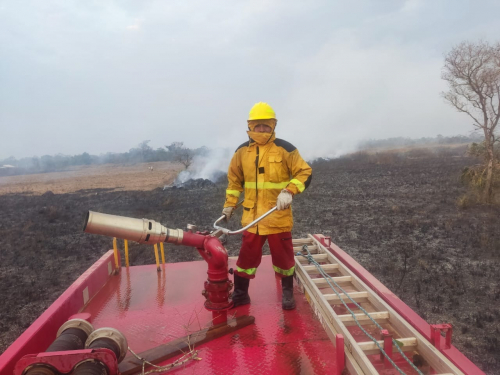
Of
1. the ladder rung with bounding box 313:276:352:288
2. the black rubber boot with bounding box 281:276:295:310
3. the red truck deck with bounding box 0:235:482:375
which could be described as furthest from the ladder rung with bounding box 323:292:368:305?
the black rubber boot with bounding box 281:276:295:310

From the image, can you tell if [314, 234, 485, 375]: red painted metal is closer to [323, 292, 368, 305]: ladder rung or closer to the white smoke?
[323, 292, 368, 305]: ladder rung

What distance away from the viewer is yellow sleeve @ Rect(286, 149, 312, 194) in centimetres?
320

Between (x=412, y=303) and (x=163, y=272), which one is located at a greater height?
(x=163, y=272)

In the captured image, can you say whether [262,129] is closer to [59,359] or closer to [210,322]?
[210,322]

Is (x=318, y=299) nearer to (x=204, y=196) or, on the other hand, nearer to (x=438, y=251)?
(x=438, y=251)

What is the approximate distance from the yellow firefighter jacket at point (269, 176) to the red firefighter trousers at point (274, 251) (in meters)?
0.08

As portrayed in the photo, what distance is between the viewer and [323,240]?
4.82 m

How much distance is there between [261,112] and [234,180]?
74 centimetres

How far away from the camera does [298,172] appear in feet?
11.0

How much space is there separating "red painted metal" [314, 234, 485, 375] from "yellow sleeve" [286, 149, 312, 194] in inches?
46.3

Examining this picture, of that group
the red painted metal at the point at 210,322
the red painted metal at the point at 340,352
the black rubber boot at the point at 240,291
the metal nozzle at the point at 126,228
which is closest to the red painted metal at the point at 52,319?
the red painted metal at the point at 210,322

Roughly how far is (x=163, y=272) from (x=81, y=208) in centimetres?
1420

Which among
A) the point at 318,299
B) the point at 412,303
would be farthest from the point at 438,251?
the point at 318,299

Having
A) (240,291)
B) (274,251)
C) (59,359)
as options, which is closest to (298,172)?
(274,251)
